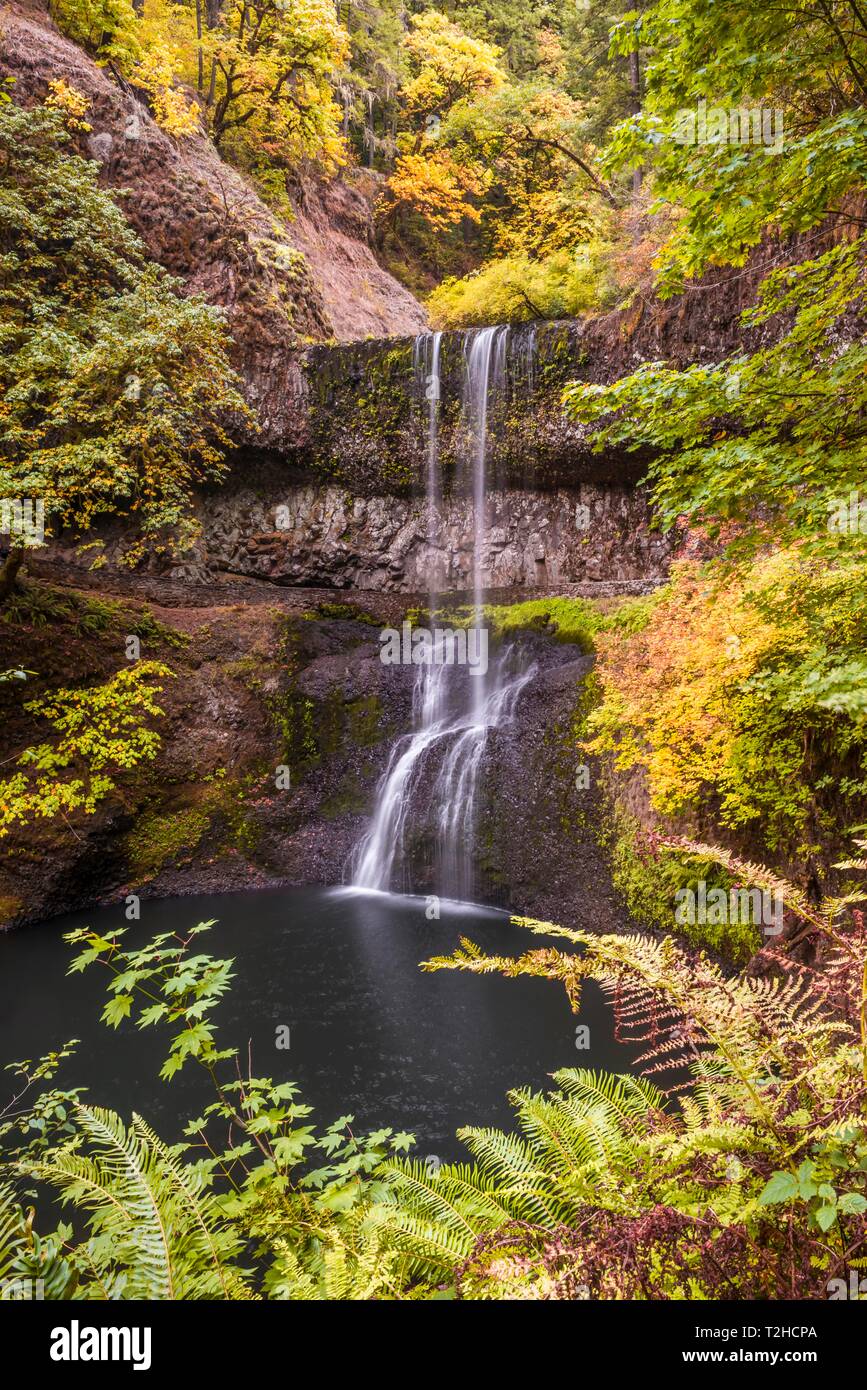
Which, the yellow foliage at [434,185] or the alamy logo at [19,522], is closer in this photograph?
the alamy logo at [19,522]

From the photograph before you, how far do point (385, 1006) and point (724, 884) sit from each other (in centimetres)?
391

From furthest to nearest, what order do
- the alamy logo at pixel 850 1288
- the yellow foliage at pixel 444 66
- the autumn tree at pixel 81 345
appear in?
1. the yellow foliage at pixel 444 66
2. the autumn tree at pixel 81 345
3. the alamy logo at pixel 850 1288

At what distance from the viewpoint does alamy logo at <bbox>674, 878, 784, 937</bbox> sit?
627cm

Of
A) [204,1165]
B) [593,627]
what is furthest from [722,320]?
[204,1165]

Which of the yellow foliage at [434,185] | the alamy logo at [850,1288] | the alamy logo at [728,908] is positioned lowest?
the alamy logo at [728,908]

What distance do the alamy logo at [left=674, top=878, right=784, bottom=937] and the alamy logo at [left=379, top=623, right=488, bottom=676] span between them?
270 inches

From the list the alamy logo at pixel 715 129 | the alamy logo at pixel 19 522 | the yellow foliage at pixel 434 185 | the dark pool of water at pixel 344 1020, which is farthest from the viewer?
the yellow foliage at pixel 434 185

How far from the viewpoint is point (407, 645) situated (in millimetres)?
14359

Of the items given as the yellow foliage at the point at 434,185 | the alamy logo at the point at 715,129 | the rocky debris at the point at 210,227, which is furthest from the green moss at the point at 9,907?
the yellow foliage at the point at 434,185

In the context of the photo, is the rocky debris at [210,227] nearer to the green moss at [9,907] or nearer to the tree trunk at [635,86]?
the tree trunk at [635,86]
